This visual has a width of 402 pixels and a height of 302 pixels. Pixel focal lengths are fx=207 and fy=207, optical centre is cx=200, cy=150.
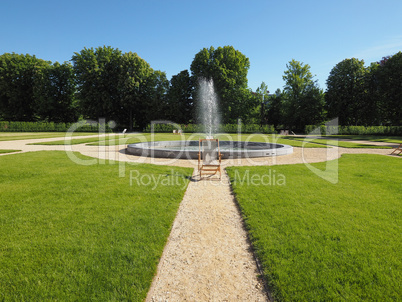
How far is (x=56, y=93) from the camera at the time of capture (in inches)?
1811

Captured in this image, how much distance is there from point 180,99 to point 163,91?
5838 millimetres

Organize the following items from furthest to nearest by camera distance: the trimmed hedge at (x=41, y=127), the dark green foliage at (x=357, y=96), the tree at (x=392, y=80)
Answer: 1. the trimmed hedge at (x=41, y=127)
2. the dark green foliage at (x=357, y=96)
3. the tree at (x=392, y=80)

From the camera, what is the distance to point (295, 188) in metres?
6.35

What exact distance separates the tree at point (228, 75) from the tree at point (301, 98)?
11.3 metres

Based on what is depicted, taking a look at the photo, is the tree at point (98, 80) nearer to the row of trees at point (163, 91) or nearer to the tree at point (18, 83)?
the row of trees at point (163, 91)

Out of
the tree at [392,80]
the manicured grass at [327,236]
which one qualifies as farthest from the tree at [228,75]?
the manicured grass at [327,236]

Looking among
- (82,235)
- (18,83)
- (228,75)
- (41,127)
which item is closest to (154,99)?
(228,75)

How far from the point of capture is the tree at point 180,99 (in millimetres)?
43781

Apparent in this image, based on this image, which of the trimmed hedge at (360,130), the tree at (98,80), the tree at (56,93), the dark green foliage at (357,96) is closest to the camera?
the trimmed hedge at (360,130)

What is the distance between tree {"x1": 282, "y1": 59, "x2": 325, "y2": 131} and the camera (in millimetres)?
44469

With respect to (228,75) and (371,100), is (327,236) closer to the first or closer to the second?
(228,75)

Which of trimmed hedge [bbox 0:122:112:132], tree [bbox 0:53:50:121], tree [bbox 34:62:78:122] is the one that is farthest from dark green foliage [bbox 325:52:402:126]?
tree [bbox 0:53:50:121]

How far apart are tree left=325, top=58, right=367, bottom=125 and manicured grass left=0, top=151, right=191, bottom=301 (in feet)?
154

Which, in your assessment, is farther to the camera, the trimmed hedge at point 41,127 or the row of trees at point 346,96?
the trimmed hedge at point 41,127
